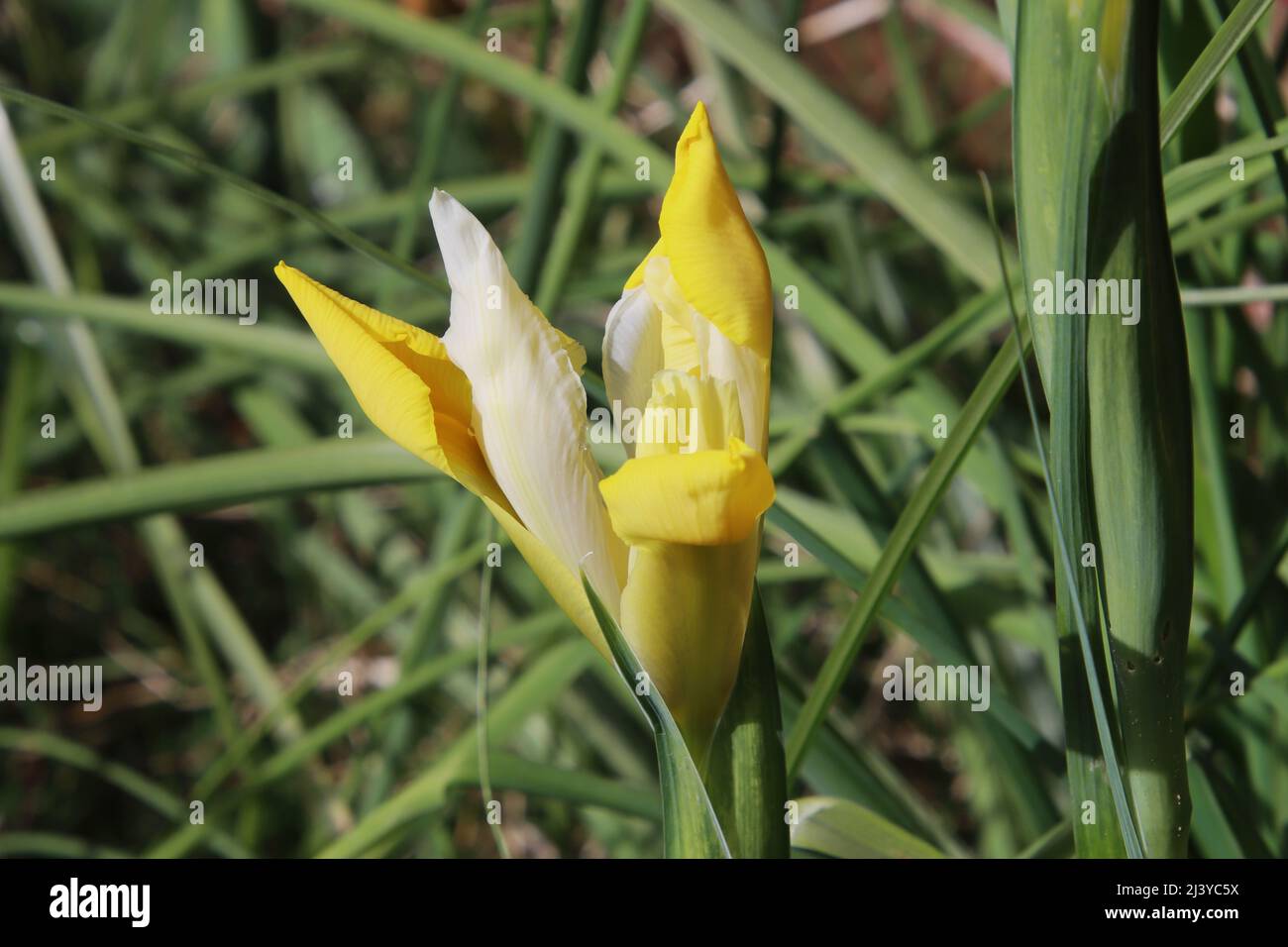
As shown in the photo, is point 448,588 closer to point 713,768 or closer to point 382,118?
point 713,768

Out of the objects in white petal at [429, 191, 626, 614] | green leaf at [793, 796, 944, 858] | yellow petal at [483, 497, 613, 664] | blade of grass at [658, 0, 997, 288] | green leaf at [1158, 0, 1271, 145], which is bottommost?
green leaf at [793, 796, 944, 858]

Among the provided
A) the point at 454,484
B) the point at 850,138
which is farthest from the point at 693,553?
the point at 454,484

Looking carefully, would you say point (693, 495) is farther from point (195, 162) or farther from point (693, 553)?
point (195, 162)

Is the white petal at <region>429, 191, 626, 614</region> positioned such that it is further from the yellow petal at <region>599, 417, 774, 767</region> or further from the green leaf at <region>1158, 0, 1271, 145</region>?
the green leaf at <region>1158, 0, 1271, 145</region>

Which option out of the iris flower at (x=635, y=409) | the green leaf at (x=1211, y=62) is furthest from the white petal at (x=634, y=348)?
the green leaf at (x=1211, y=62)

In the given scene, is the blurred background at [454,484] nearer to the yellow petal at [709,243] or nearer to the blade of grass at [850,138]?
the blade of grass at [850,138]

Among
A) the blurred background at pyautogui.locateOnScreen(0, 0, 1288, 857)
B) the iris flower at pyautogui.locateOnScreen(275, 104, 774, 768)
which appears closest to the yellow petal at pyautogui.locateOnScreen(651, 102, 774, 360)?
the iris flower at pyautogui.locateOnScreen(275, 104, 774, 768)

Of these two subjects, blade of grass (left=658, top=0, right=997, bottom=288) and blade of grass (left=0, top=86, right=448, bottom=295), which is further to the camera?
blade of grass (left=658, top=0, right=997, bottom=288)
